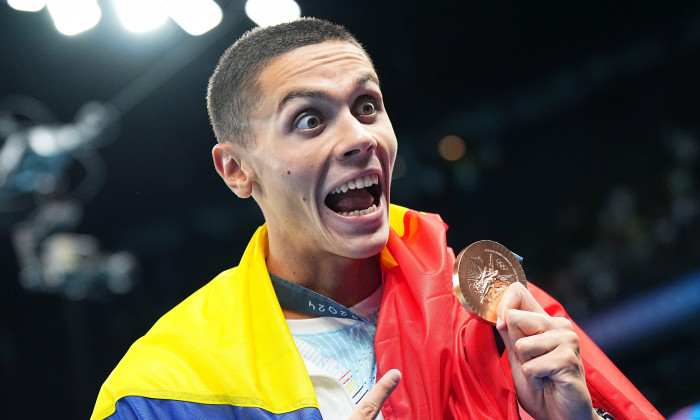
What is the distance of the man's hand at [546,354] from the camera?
119cm

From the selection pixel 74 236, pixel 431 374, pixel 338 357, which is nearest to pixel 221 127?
pixel 338 357

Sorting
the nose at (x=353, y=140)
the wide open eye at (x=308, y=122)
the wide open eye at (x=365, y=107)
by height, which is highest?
the wide open eye at (x=365, y=107)

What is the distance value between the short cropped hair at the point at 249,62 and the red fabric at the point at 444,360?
52cm

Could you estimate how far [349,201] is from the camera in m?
1.56

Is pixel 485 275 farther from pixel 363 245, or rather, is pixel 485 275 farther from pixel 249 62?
pixel 249 62

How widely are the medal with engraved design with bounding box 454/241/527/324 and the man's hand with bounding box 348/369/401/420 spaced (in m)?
0.19

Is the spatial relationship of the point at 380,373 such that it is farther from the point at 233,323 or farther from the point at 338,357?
the point at 233,323

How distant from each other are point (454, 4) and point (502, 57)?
0.94 metres

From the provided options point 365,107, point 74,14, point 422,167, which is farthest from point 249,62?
point 422,167

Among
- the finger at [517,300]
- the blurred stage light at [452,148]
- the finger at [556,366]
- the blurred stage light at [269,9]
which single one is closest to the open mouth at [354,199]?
the finger at [517,300]

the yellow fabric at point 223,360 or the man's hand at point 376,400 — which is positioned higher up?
the yellow fabric at point 223,360

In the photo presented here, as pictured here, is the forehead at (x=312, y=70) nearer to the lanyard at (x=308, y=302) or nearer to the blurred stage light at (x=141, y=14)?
the lanyard at (x=308, y=302)

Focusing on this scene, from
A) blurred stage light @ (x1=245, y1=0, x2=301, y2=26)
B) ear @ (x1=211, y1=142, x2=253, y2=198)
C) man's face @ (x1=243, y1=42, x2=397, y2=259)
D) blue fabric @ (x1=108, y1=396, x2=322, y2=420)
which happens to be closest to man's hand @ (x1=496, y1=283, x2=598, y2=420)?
man's face @ (x1=243, y1=42, x2=397, y2=259)

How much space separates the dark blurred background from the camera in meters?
3.62
